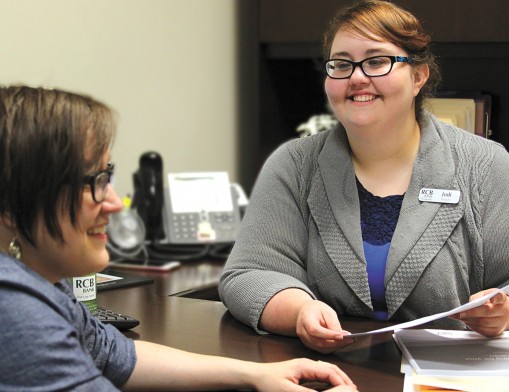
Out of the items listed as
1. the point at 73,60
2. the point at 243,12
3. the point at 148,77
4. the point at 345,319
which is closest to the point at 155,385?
the point at 345,319

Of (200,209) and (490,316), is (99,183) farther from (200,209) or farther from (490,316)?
(200,209)

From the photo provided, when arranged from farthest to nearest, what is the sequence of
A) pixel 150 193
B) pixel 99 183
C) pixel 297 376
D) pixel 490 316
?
pixel 150 193 → pixel 490 316 → pixel 297 376 → pixel 99 183

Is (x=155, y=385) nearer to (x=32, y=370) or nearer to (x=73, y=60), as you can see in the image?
(x=32, y=370)

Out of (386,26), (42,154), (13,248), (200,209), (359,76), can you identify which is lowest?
(200,209)

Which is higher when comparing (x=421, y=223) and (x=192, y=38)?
(x=192, y=38)

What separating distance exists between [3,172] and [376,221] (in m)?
0.96

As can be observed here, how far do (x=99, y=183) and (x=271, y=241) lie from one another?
714mm

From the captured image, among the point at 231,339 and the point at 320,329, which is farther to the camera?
the point at 231,339

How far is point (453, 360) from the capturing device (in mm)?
1389

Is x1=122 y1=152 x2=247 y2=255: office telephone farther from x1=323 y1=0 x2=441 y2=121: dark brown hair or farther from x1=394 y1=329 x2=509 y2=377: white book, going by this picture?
x1=394 y1=329 x2=509 y2=377: white book

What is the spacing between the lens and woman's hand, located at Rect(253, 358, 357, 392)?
125 centimetres

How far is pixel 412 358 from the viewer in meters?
1.39

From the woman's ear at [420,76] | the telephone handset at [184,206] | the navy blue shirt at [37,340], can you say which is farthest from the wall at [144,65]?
the navy blue shirt at [37,340]

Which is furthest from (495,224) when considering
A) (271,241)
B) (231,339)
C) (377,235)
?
(231,339)
